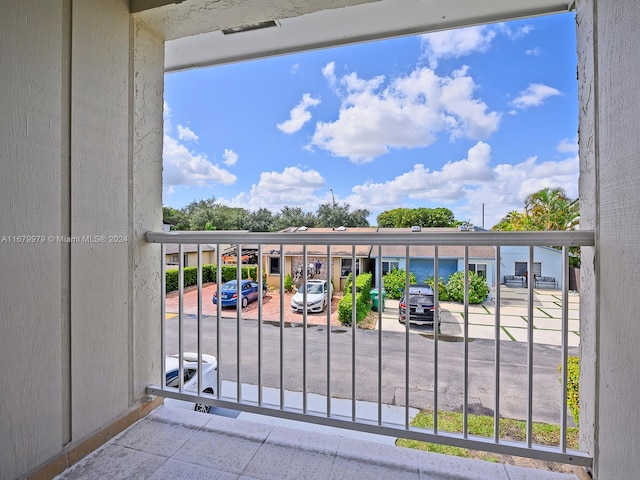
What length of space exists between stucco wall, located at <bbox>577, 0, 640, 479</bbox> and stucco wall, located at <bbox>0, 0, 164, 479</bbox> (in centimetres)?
188

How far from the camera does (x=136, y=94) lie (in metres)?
1.54

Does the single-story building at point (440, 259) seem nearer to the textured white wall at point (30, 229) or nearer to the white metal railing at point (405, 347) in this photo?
the white metal railing at point (405, 347)

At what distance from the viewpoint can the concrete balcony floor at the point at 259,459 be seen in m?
1.17

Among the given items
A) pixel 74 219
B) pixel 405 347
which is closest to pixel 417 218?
pixel 405 347

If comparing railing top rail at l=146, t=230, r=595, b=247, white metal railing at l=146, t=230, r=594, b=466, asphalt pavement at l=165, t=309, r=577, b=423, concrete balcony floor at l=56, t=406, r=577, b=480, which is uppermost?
railing top rail at l=146, t=230, r=595, b=247

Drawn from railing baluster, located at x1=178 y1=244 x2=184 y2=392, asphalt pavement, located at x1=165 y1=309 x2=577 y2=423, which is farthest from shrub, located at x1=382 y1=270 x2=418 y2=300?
asphalt pavement, located at x1=165 y1=309 x2=577 y2=423

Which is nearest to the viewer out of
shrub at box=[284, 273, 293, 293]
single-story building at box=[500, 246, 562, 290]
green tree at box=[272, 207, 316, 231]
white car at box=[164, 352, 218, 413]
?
single-story building at box=[500, 246, 562, 290]

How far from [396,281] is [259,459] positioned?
1088mm

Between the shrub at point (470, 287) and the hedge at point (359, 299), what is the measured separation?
43 cm

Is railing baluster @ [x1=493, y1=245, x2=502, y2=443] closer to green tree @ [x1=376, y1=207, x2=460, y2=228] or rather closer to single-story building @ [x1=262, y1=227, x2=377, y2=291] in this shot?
green tree @ [x1=376, y1=207, x2=460, y2=228]

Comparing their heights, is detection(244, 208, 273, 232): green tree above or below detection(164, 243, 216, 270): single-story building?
above

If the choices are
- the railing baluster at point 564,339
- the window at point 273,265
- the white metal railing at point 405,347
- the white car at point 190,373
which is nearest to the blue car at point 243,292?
the window at point 273,265

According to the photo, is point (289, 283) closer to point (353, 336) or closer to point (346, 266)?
point (346, 266)

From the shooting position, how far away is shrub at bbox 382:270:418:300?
1.60 meters
